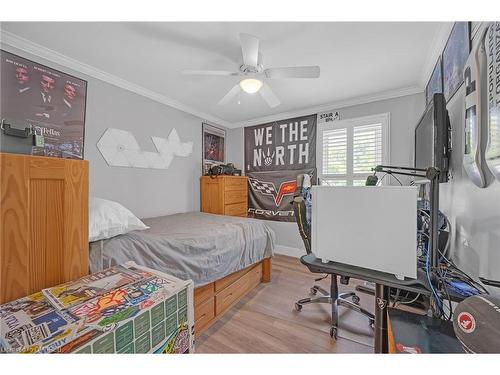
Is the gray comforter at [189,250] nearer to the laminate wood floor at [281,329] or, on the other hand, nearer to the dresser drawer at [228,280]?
the dresser drawer at [228,280]

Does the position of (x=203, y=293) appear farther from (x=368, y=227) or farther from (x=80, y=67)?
(x=80, y=67)

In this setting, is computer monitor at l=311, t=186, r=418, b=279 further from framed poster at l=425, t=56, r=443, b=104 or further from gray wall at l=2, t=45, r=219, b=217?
gray wall at l=2, t=45, r=219, b=217

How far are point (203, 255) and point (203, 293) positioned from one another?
1.04ft

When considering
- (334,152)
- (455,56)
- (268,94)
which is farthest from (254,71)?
(334,152)

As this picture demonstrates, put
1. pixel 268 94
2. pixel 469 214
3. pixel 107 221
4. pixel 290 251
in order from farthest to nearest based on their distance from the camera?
1. pixel 290 251
2. pixel 268 94
3. pixel 107 221
4. pixel 469 214

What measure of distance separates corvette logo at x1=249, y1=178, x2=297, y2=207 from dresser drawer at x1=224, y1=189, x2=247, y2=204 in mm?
252

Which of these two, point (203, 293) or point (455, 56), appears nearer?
point (455, 56)

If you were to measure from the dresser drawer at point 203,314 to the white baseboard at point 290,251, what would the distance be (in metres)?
1.97

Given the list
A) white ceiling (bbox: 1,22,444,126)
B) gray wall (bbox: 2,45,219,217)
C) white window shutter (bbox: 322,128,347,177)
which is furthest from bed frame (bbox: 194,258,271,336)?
white ceiling (bbox: 1,22,444,126)

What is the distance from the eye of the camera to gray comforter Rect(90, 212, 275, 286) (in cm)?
135

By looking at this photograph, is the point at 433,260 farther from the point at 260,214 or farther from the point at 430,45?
the point at 260,214

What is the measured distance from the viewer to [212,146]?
3.76 m

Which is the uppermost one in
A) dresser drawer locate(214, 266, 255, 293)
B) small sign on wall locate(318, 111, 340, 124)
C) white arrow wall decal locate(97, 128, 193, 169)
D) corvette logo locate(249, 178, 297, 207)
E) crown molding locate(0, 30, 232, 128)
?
crown molding locate(0, 30, 232, 128)

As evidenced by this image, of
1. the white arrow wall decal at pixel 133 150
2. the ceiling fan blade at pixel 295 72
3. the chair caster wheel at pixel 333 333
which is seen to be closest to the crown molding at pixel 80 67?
the white arrow wall decal at pixel 133 150
